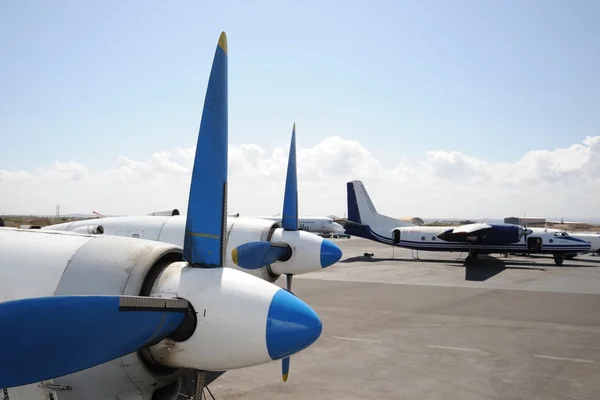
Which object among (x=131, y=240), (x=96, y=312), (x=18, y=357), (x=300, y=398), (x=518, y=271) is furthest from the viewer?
(x=518, y=271)

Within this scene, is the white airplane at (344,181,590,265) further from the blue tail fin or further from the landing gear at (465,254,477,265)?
the blue tail fin

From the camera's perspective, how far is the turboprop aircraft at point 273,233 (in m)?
9.81

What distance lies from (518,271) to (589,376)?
2202 centimetres

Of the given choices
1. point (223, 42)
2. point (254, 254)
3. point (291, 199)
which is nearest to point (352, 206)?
point (291, 199)

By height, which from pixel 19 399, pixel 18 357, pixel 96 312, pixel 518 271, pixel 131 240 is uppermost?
pixel 131 240

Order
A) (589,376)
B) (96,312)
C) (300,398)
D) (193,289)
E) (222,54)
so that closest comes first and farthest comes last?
(96,312) → (193,289) → (222,54) → (300,398) → (589,376)

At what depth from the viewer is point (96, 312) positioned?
3432 mm

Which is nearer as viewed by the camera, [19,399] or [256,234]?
[19,399]

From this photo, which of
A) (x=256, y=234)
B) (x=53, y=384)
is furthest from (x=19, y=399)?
(x=256, y=234)

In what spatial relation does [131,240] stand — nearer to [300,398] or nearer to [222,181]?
[222,181]

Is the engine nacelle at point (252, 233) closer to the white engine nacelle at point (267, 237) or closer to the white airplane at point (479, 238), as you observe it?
the white engine nacelle at point (267, 237)

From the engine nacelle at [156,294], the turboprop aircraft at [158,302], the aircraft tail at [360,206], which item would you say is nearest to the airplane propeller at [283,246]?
the turboprop aircraft at [158,302]

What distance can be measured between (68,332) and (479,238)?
3524 centimetres

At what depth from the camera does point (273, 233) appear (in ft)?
36.0
